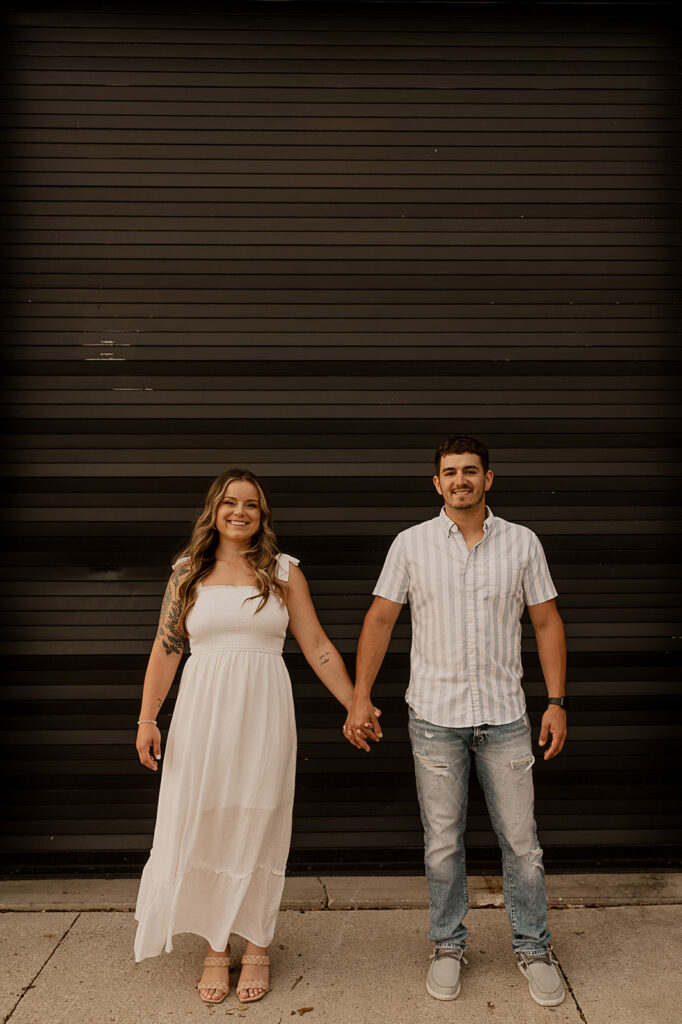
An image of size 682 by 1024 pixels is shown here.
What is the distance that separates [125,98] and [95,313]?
1.21 m

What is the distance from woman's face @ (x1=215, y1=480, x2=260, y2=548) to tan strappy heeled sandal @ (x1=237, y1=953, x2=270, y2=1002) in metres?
1.67

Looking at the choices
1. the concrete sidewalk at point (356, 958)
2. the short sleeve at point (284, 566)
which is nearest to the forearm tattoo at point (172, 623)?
the short sleeve at point (284, 566)

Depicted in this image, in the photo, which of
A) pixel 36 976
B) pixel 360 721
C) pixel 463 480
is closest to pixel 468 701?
pixel 360 721

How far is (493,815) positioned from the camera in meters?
3.30

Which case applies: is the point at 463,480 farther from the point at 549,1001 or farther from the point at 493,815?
the point at 549,1001

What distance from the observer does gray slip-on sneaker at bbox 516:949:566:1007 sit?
316 cm

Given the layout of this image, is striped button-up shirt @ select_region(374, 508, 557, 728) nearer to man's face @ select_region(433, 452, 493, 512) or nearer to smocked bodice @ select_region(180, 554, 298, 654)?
man's face @ select_region(433, 452, 493, 512)

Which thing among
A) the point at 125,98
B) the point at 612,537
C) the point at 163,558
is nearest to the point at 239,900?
the point at 163,558

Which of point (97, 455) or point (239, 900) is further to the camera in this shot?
point (97, 455)

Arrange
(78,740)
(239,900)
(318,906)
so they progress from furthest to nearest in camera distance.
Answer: (78,740), (318,906), (239,900)

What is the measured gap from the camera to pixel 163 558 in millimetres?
4445

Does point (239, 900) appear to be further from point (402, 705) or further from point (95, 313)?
point (95, 313)

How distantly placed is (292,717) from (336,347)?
211cm

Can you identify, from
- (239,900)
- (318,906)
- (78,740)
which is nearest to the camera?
(239,900)
